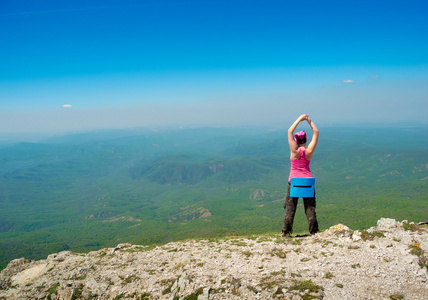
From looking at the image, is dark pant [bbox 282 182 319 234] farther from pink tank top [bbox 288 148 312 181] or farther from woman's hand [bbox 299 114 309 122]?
woman's hand [bbox 299 114 309 122]

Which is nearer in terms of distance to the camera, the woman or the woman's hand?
the woman's hand

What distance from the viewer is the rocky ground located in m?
6.45

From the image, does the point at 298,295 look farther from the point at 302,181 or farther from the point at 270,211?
the point at 270,211

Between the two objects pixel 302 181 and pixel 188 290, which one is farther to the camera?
pixel 302 181

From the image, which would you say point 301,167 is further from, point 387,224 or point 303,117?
point 387,224

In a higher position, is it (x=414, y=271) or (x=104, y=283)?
(x=414, y=271)

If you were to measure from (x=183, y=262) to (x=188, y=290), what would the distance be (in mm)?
3031

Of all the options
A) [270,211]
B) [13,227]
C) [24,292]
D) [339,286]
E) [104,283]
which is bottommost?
[13,227]

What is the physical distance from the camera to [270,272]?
8.07 metres

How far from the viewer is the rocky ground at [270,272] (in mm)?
6453

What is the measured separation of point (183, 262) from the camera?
10797mm

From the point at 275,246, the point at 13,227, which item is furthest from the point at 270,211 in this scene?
the point at 13,227

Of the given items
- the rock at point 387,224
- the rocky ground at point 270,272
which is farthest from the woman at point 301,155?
the rock at point 387,224

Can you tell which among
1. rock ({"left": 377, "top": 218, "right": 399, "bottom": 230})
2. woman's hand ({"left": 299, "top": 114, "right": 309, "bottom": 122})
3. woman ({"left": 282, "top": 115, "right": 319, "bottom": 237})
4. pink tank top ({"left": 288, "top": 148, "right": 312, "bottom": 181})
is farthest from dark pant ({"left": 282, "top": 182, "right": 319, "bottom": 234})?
rock ({"left": 377, "top": 218, "right": 399, "bottom": 230})
